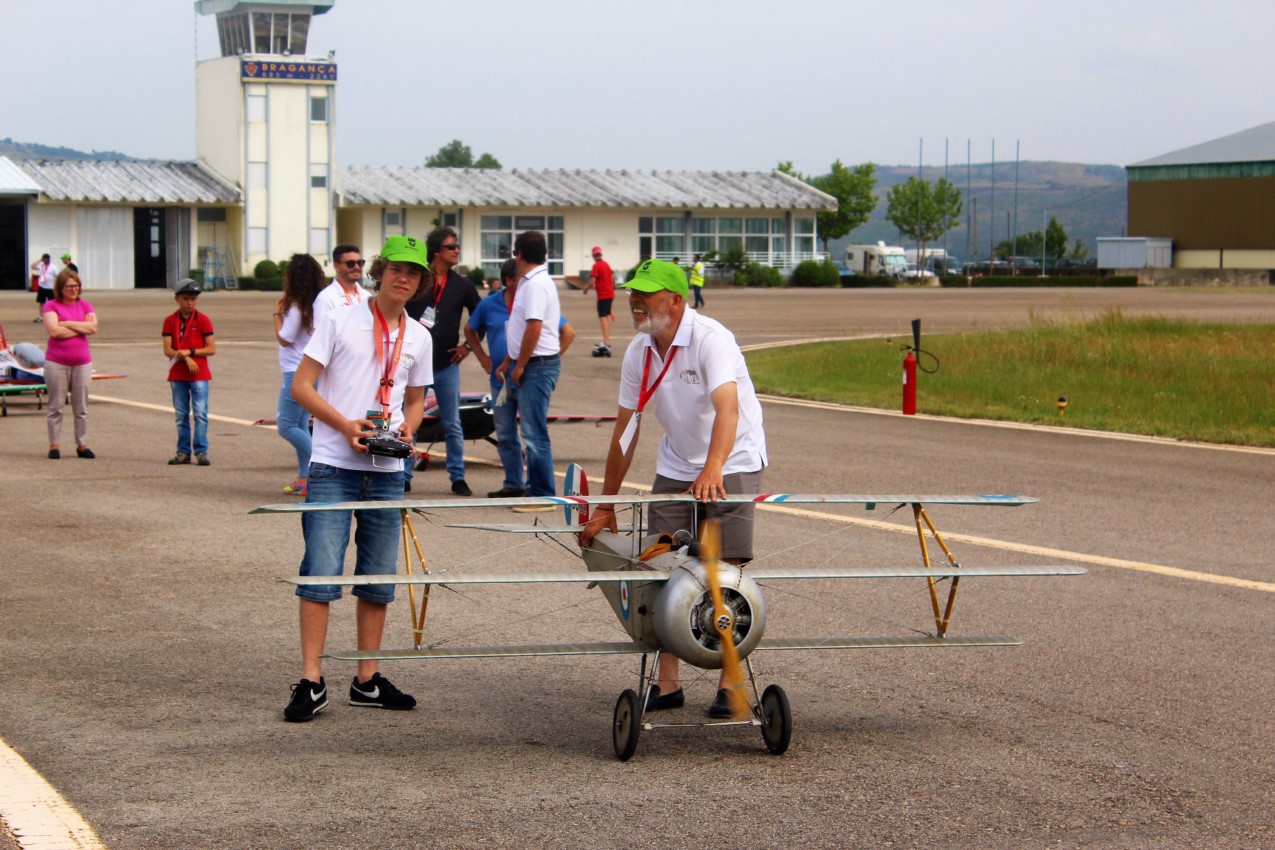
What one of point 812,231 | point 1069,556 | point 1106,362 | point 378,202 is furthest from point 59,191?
point 1069,556

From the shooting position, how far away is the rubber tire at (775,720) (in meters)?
5.64

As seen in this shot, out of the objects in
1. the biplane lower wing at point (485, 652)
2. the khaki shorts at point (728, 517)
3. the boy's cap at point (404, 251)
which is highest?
the boy's cap at point (404, 251)

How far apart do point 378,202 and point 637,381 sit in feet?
221

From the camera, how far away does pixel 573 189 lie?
79562mm

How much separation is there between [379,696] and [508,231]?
238 feet

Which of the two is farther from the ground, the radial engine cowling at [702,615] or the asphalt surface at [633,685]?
the radial engine cowling at [702,615]

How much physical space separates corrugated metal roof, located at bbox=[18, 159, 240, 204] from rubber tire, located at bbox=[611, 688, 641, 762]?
202 feet

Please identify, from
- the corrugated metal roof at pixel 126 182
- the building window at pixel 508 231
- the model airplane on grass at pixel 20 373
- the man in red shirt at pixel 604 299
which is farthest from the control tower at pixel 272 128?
the model airplane on grass at pixel 20 373

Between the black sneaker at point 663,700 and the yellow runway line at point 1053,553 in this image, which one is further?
the yellow runway line at point 1053,553

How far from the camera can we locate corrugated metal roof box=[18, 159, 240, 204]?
6278 cm

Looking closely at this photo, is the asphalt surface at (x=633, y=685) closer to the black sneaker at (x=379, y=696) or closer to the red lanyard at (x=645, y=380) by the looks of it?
the black sneaker at (x=379, y=696)

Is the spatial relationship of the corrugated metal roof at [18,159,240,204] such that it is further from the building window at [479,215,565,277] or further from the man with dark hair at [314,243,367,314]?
the man with dark hair at [314,243,367,314]

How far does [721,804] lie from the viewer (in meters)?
5.16

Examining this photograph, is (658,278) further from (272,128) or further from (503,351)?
(272,128)
